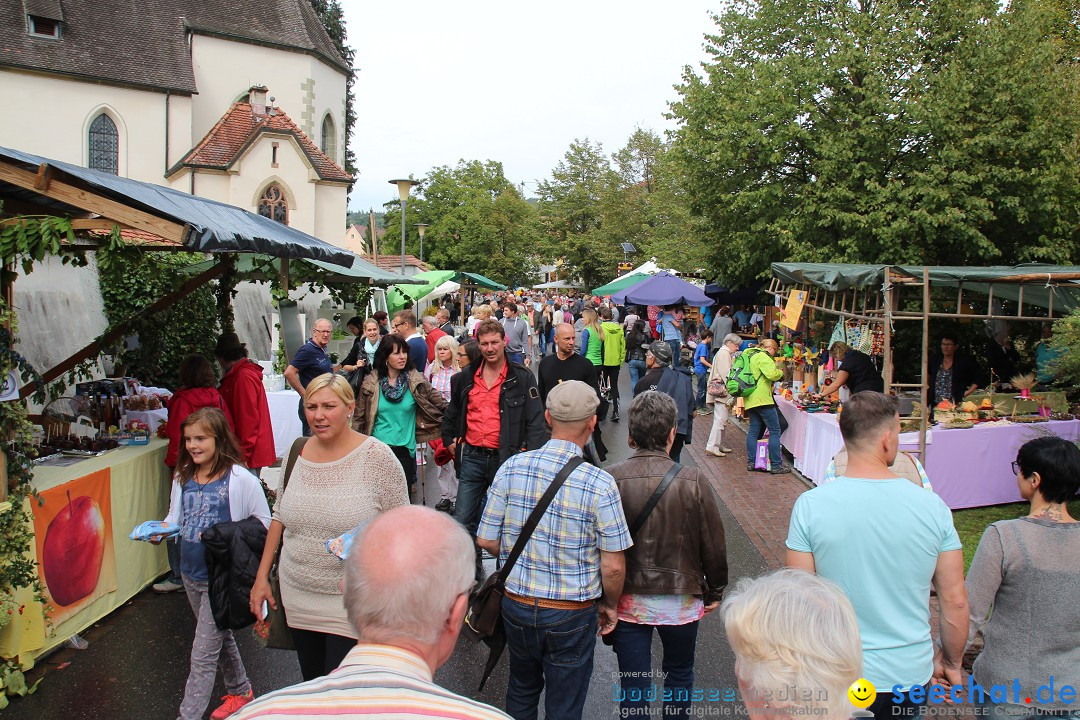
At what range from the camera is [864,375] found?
945 cm

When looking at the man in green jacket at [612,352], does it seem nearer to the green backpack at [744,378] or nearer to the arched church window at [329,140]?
the green backpack at [744,378]

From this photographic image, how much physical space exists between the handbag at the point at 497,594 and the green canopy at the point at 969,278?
5.81 metres

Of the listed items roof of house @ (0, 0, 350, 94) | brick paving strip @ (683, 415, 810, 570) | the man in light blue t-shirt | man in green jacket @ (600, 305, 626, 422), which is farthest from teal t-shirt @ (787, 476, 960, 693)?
roof of house @ (0, 0, 350, 94)

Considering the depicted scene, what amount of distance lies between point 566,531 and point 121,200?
130 inches

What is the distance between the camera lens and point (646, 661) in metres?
3.55

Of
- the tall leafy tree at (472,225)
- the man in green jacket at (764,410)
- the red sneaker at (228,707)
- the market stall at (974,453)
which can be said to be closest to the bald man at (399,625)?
the red sneaker at (228,707)

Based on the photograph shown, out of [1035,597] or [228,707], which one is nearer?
[1035,597]

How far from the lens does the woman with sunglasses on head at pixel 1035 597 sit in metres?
2.91

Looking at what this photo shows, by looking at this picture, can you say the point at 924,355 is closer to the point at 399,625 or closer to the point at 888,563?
the point at 888,563

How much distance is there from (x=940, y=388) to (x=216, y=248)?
8.92 meters

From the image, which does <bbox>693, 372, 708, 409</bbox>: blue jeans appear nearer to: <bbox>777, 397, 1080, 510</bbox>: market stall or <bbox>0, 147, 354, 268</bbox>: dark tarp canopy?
<bbox>777, 397, 1080, 510</bbox>: market stall

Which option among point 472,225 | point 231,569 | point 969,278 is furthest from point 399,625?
point 472,225

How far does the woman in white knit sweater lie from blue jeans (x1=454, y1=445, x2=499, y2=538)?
232 cm

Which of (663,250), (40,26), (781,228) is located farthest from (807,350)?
(40,26)
